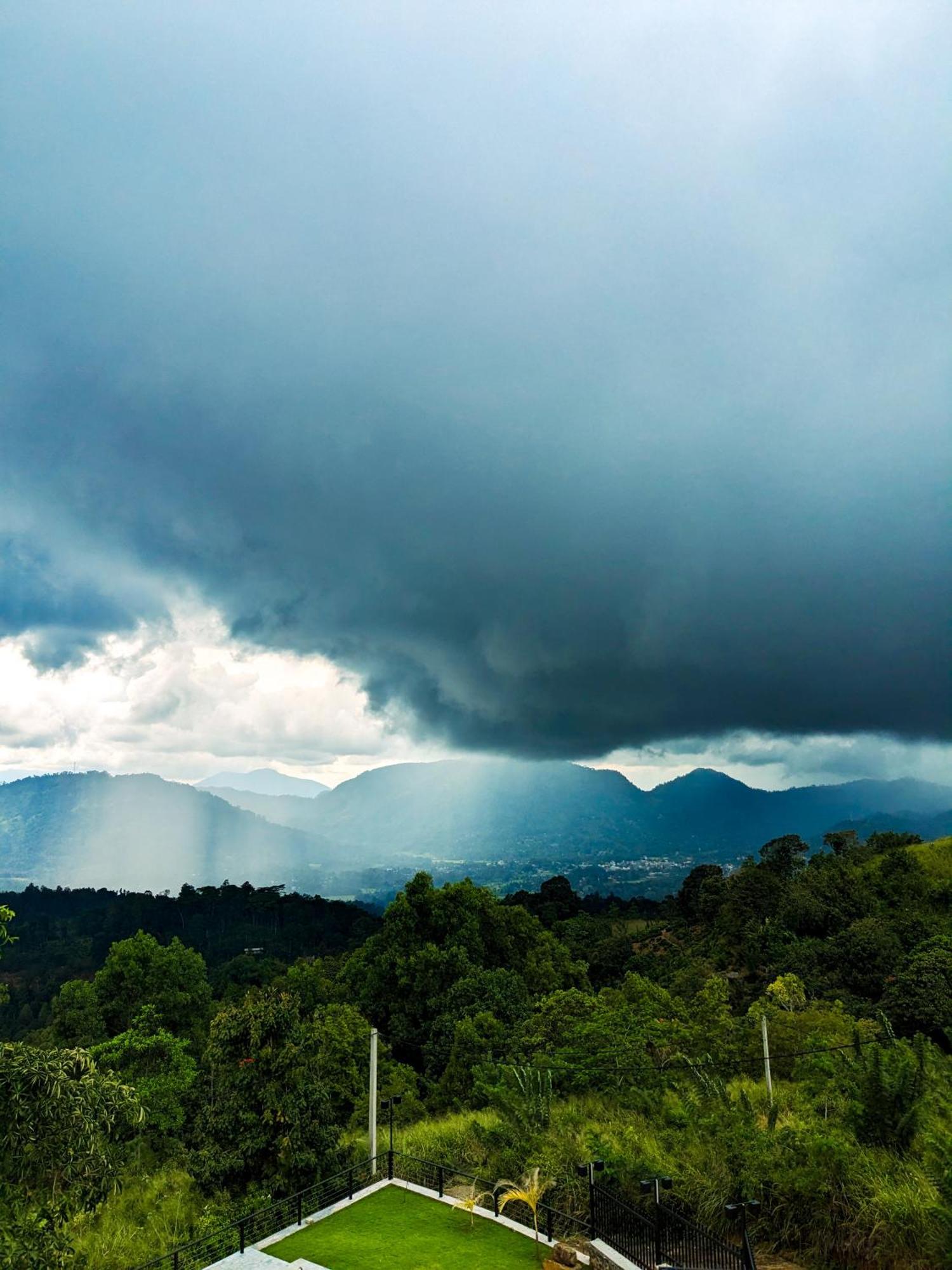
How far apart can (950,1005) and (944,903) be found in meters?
27.6

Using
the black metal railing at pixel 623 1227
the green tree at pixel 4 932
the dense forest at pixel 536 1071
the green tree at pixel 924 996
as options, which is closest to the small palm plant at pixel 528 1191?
the dense forest at pixel 536 1071

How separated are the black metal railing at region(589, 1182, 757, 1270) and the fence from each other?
13 mm

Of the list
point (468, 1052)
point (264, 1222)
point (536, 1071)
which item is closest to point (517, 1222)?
point (264, 1222)

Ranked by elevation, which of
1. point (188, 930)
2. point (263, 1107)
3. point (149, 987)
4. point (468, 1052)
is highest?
point (263, 1107)

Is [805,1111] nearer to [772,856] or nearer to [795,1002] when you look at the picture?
[795,1002]

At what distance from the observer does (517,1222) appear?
1428cm

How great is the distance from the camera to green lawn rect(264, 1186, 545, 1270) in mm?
12742

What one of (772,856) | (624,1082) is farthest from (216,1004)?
(772,856)

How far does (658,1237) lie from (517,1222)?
359 cm

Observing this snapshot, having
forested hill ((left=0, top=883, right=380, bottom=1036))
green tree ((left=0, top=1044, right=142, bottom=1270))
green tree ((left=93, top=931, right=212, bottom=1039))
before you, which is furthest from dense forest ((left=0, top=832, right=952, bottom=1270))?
forested hill ((left=0, top=883, right=380, bottom=1036))

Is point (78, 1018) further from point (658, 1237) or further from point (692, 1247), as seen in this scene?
point (692, 1247)

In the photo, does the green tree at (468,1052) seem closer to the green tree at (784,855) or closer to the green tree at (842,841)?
the green tree at (784,855)

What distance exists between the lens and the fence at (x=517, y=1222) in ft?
39.1

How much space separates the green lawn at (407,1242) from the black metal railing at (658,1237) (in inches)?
51.5
